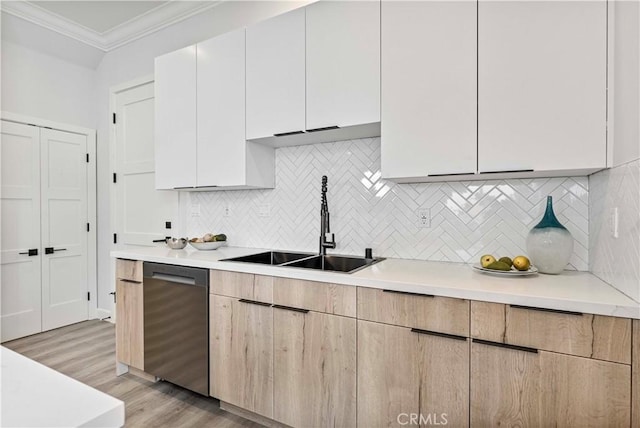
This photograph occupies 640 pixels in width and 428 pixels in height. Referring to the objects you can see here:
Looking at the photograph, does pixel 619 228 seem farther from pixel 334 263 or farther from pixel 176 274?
pixel 176 274

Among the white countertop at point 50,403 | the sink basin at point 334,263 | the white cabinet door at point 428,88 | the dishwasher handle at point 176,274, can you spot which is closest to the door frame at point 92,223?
the dishwasher handle at point 176,274

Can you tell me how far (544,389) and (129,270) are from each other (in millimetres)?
2581

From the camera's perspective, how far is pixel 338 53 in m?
2.01

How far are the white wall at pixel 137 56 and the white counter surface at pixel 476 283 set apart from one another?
202cm

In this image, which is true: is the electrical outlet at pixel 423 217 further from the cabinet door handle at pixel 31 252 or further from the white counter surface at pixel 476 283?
the cabinet door handle at pixel 31 252

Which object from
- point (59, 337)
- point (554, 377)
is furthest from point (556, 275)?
point (59, 337)

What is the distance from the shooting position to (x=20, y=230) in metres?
3.40

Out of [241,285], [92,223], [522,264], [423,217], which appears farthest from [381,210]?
[92,223]

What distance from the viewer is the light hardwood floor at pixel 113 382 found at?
2.10 m

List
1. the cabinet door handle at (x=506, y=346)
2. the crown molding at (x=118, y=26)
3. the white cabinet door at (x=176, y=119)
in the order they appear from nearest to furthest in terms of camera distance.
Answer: the cabinet door handle at (x=506, y=346) < the white cabinet door at (x=176, y=119) < the crown molding at (x=118, y=26)

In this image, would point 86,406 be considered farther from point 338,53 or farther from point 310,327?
point 338,53

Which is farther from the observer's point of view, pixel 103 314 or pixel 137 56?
pixel 103 314

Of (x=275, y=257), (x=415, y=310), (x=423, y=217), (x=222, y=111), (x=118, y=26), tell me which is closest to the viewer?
(x=415, y=310)

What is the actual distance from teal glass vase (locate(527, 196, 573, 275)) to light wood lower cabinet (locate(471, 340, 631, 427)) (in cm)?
53
